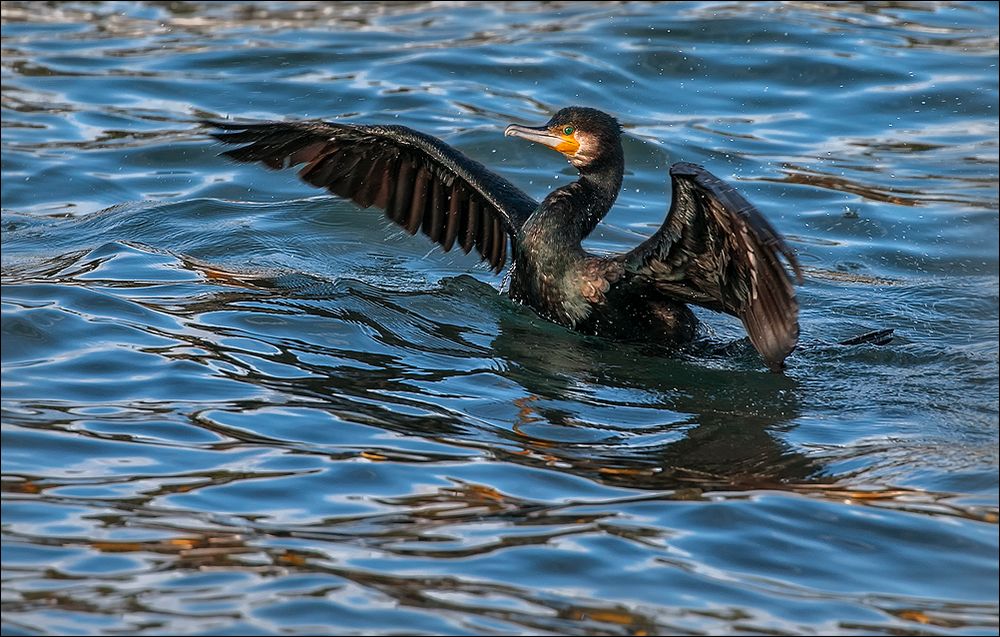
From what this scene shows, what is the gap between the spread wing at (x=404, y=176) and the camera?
24.0ft

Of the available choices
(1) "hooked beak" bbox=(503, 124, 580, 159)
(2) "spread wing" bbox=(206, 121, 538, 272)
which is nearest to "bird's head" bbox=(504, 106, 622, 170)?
(1) "hooked beak" bbox=(503, 124, 580, 159)

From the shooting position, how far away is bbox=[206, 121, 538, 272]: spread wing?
730 centimetres

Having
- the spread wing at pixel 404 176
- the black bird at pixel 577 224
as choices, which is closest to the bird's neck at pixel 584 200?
the black bird at pixel 577 224

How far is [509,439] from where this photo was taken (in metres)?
5.45

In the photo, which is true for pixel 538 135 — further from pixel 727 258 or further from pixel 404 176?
pixel 727 258

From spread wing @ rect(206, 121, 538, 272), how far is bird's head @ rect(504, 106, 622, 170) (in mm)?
460

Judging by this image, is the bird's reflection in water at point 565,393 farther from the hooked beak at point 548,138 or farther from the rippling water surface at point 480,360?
the hooked beak at point 548,138

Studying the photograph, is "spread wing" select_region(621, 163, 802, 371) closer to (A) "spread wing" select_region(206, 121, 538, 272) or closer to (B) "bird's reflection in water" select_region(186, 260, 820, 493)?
(B) "bird's reflection in water" select_region(186, 260, 820, 493)

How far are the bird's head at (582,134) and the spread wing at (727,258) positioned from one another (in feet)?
2.62

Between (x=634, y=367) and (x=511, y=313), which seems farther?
(x=511, y=313)

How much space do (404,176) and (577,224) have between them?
1.18 metres

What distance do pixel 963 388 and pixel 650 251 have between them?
1.45 meters

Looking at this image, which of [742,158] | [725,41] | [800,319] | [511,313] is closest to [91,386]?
[511,313]

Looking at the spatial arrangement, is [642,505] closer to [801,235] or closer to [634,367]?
[634,367]
